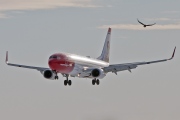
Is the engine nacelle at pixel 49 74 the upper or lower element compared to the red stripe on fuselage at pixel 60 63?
lower

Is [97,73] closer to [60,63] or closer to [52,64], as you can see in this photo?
[60,63]

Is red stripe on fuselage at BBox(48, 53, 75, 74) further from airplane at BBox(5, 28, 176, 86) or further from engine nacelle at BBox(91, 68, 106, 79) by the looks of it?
engine nacelle at BBox(91, 68, 106, 79)

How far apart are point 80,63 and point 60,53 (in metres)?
6.84

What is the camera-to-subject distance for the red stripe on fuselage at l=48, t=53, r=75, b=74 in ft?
555

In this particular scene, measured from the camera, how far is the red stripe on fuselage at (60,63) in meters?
169

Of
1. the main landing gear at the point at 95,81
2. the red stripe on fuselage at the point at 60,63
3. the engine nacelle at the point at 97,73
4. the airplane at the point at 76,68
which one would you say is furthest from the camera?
the main landing gear at the point at 95,81

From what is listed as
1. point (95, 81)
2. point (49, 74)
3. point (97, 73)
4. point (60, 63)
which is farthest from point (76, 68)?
point (95, 81)

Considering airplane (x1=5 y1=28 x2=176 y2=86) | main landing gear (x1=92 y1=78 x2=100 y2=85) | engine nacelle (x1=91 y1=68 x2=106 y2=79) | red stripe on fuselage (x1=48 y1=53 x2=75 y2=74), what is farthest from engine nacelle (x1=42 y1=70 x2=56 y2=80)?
main landing gear (x1=92 y1=78 x2=100 y2=85)

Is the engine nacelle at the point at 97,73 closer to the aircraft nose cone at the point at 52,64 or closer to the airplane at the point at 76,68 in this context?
the airplane at the point at 76,68

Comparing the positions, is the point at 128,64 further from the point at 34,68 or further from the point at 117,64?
the point at 34,68

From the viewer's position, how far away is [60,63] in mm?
169500

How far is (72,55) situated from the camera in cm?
17562

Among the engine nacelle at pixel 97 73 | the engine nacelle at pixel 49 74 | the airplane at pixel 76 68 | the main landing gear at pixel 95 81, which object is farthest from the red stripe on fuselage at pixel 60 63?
the main landing gear at pixel 95 81

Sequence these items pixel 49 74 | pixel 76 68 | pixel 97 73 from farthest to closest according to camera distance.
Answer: pixel 97 73, pixel 49 74, pixel 76 68
